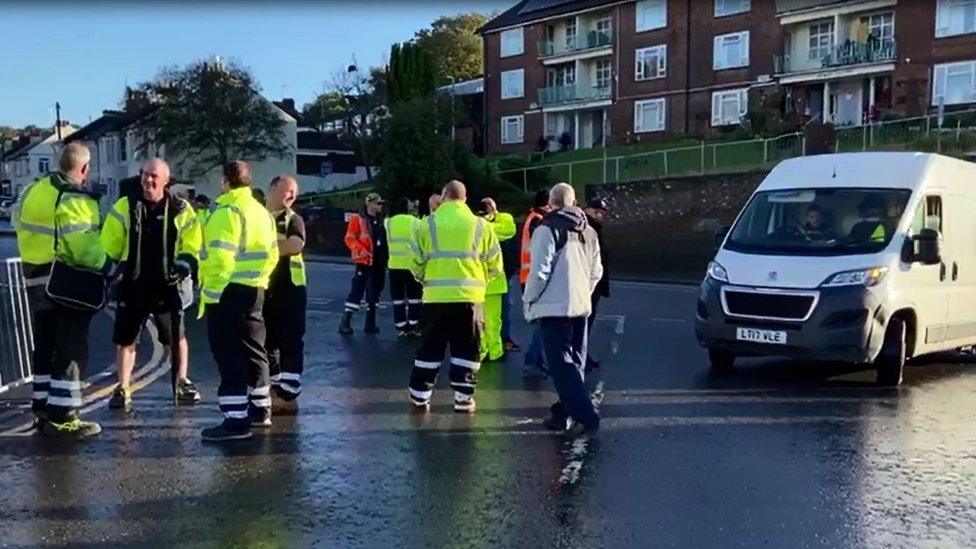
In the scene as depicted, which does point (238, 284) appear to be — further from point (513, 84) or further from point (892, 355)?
point (513, 84)

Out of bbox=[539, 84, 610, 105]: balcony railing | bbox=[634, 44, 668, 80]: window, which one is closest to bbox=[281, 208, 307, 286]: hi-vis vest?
→ bbox=[634, 44, 668, 80]: window

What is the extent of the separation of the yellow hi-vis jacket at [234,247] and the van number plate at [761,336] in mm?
4964

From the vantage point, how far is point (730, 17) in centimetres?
4866

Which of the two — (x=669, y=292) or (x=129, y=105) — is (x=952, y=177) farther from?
(x=129, y=105)

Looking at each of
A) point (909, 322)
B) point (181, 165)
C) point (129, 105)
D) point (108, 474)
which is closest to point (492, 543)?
point (108, 474)

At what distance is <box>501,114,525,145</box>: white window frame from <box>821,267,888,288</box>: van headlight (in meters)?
51.8

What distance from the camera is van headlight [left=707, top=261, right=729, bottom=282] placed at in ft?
34.4

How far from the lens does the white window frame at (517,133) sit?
61.3 metres

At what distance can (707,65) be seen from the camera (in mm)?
49938

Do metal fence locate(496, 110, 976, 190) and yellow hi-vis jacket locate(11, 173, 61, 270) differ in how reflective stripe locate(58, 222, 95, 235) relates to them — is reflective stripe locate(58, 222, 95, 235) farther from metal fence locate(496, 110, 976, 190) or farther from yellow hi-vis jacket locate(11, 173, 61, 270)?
metal fence locate(496, 110, 976, 190)

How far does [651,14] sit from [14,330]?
1813 inches

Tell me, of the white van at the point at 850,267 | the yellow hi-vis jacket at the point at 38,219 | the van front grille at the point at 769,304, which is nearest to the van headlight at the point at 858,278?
the white van at the point at 850,267

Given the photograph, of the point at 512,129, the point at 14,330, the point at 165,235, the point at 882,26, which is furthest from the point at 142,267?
the point at 512,129

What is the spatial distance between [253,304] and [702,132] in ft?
145
